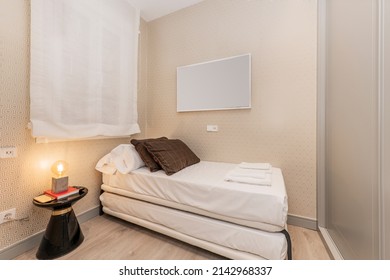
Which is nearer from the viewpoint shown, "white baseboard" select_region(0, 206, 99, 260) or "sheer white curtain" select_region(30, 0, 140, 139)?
"white baseboard" select_region(0, 206, 99, 260)

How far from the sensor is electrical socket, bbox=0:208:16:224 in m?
1.29

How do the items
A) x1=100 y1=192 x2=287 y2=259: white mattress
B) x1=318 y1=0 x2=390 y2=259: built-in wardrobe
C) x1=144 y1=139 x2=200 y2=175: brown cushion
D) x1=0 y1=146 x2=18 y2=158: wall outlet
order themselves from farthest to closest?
x1=144 y1=139 x2=200 y2=175: brown cushion → x1=0 y1=146 x2=18 y2=158: wall outlet → x1=100 y1=192 x2=287 y2=259: white mattress → x1=318 y1=0 x2=390 y2=259: built-in wardrobe

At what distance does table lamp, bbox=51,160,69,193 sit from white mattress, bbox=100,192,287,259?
1.77ft

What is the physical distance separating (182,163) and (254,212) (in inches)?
35.9

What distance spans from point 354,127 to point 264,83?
104 centimetres

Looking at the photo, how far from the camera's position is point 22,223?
55.8 inches

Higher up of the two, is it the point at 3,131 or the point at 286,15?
the point at 286,15

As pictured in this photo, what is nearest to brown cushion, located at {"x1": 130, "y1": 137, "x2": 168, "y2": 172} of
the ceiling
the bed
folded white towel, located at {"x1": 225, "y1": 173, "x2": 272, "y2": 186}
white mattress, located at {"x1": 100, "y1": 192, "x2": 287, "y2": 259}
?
the bed

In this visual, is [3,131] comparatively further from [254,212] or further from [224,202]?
[254,212]

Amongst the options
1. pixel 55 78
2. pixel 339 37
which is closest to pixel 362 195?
pixel 339 37

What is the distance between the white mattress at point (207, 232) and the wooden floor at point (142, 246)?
10 centimetres

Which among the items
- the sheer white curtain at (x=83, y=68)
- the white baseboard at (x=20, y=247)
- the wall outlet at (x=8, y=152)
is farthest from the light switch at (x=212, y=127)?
the white baseboard at (x=20, y=247)

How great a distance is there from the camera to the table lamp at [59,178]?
4.84 feet

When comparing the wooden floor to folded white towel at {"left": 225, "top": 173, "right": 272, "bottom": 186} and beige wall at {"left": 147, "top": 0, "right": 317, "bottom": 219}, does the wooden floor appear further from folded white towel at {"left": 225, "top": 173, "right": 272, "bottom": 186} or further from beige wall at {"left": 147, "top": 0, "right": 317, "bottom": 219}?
folded white towel at {"left": 225, "top": 173, "right": 272, "bottom": 186}
